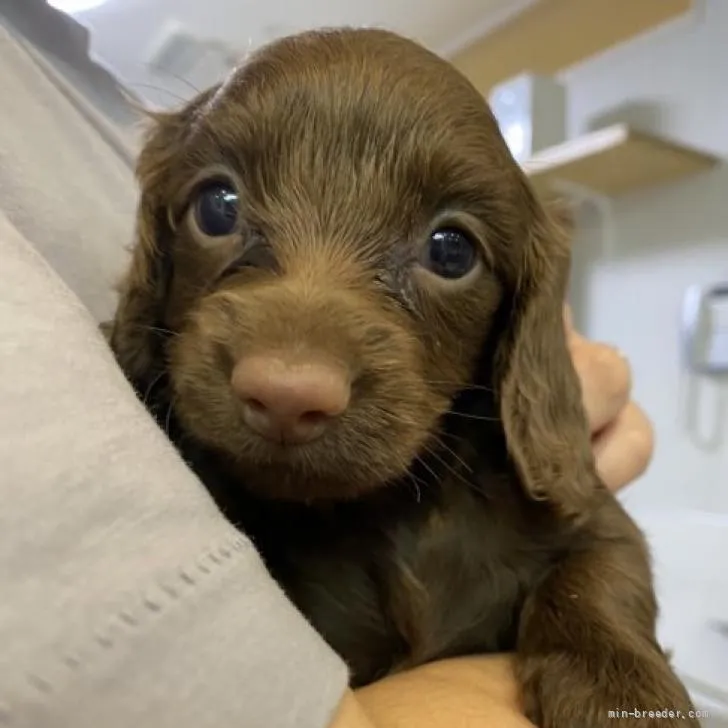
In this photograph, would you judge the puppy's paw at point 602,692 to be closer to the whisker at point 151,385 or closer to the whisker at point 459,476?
the whisker at point 459,476

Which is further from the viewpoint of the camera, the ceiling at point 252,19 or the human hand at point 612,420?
the ceiling at point 252,19

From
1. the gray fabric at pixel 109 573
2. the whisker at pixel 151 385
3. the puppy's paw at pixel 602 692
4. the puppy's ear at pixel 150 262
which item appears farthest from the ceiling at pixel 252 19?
the gray fabric at pixel 109 573

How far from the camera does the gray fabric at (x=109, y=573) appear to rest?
1.73 ft

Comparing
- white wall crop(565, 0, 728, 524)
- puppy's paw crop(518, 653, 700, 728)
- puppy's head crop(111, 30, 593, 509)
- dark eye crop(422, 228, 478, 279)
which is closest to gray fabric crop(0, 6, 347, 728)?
puppy's head crop(111, 30, 593, 509)

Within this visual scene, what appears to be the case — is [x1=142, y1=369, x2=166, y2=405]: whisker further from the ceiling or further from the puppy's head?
the ceiling

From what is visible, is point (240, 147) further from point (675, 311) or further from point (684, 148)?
point (675, 311)

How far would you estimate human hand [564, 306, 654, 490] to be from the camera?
149 cm

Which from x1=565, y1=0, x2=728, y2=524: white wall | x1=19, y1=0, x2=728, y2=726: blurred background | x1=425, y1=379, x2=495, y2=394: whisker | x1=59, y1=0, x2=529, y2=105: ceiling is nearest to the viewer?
x1=425, y1=379, x2=495, y2=394: whisker

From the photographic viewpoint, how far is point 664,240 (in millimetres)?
3592

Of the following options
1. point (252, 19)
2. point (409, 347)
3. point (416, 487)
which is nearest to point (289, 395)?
point (409, 347)

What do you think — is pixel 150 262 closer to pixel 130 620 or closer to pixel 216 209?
pixel 216 209

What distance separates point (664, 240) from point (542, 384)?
8.51 feet

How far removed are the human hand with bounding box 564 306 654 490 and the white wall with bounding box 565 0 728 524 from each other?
1.87 m

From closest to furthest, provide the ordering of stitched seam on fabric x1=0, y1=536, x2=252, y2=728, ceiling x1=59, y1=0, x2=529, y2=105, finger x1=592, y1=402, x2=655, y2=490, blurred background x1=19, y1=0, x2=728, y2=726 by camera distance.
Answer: stitched seam on fabric x1=0, y1=536, x2=252, y2=728
finger x1=592, y1=402, x2=655, y2=490
blurred background x1=19, y1=0, x2=728, y2=726
ceiling x1=59, y1=0, x2=529, y2=105
